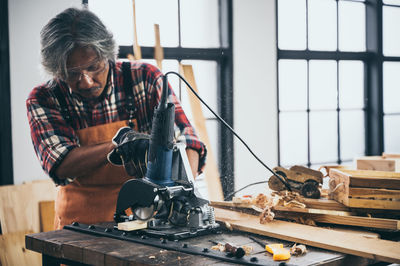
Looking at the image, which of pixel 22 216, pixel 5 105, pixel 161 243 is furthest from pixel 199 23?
pixel 161 243

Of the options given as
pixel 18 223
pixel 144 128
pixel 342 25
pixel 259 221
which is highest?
pixel 342 25

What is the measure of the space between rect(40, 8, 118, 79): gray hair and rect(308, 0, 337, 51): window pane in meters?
2.93

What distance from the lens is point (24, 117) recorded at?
10.4 ft

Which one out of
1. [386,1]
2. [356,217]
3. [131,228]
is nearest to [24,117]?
[131,228]

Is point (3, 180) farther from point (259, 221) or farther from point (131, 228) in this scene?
point (259, 221)

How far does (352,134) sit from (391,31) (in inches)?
47.5

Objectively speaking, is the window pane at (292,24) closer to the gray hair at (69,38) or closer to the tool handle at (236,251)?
the gray hair at (69,38)

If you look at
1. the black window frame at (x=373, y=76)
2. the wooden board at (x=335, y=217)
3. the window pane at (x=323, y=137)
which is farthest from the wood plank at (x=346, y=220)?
the black window frame at (x=373, y=76)

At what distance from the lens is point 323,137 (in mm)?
4848

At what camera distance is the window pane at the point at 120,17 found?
11.7 ft

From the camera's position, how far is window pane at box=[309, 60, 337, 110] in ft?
15.5

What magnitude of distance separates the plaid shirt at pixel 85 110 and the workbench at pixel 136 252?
1.67 ft

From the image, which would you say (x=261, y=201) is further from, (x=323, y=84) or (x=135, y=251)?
(x=323, y=84)

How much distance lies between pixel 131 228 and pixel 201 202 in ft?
0.89
